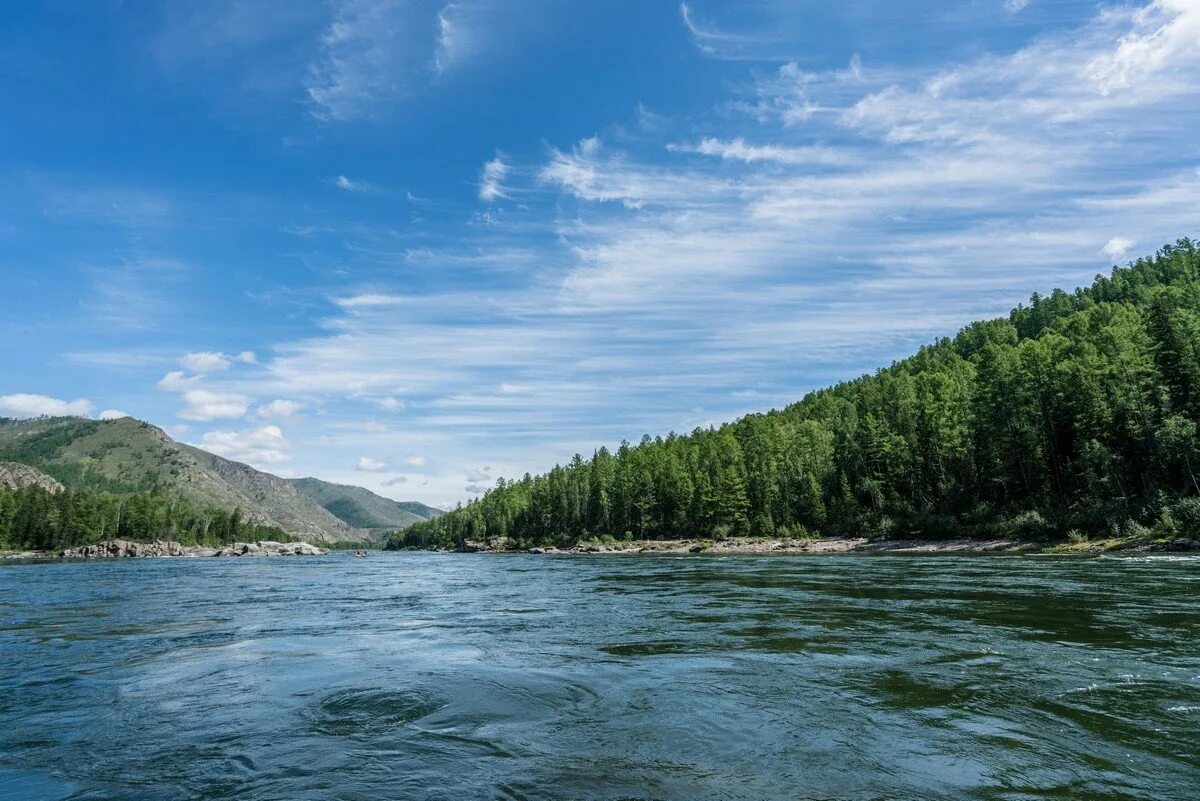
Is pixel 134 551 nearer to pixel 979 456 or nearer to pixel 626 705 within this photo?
pixel 979 456

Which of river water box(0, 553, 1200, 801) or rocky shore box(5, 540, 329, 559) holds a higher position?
river water box(0, 553, 1200, 801)

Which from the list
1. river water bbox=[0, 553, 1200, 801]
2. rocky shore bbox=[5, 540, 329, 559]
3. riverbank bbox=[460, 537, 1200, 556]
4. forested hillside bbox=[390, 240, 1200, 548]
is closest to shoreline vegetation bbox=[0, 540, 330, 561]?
rocky shore bbox=[5, 540, 329, 559]

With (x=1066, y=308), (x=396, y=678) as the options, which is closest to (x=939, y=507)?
(x=396, y=678)

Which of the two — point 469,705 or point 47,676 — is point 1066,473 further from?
point 47,676

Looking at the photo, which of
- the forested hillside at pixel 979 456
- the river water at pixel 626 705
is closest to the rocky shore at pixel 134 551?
the forested hillside at pixel 979 456

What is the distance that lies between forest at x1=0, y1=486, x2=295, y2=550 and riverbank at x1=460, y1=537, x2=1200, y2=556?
10933 cm

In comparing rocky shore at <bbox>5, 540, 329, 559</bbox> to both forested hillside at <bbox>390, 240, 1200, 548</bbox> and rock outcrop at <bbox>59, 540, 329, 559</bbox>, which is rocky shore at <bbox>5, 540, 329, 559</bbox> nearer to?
rock outcrop at <bbox>59, 540, 329, 559</bbox>

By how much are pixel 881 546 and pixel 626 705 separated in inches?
2968

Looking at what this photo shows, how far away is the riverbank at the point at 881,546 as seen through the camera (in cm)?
4934

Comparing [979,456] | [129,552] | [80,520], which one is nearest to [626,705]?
[979,456]

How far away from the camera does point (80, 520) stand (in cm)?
14562

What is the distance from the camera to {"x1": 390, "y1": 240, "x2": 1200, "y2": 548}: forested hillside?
201 feet

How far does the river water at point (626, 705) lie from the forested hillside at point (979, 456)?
164ft

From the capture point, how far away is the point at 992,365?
82.7 metres
